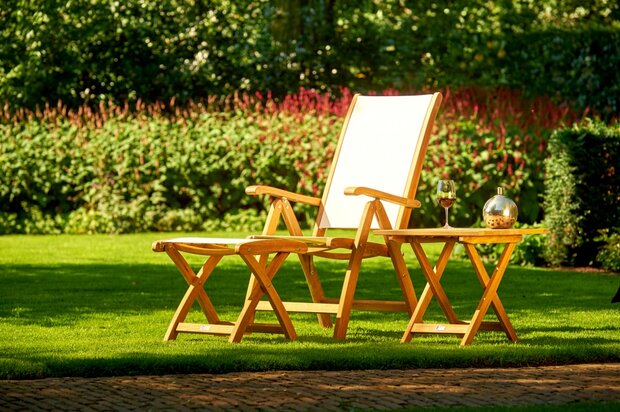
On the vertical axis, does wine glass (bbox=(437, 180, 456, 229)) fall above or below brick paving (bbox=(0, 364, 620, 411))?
above

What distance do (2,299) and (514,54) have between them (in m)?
11.4

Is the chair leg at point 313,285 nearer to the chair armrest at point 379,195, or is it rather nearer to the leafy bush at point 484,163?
the chair armrest at point 379,195

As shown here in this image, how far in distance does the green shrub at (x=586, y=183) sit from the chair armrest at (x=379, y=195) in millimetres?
4040

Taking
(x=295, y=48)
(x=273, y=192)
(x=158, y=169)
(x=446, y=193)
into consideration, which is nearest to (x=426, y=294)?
(x=446, y=193)

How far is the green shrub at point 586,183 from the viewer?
10344 mm

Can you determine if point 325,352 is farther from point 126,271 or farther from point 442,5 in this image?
point 442,5

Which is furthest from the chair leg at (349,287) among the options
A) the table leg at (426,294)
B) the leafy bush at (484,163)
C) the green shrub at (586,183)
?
the leafy bush at (484,163)

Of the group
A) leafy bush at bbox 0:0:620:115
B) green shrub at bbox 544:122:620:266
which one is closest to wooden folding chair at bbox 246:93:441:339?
green shrub at bbox 544:122:620:266

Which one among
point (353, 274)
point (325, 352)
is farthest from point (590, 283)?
point (325, 352)

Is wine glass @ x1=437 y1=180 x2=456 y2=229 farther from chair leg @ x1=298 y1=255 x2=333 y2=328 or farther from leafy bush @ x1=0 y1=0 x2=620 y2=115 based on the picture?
leafy bush @ x1=0 y1=0 x2=620 y2=115

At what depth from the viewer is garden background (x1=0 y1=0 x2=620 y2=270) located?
42.3 ft

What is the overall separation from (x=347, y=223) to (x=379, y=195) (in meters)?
0.76

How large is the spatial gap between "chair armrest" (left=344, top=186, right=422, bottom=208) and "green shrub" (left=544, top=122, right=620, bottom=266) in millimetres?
4040

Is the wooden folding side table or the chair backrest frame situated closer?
the wooden folding side table
